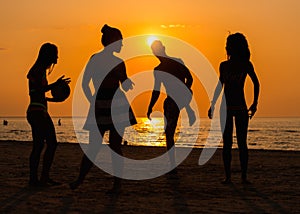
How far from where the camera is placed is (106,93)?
27.5 feet

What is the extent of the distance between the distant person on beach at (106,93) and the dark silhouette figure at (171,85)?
216 centimetres

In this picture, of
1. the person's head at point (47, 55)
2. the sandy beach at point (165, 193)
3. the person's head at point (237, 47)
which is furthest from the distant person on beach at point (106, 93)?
the person's head at point (237, 47)

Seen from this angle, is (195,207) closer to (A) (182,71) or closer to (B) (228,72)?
(B) (228,72)

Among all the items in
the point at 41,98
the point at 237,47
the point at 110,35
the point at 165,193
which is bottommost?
the point at 165,193

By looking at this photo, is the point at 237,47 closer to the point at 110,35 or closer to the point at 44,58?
the point at 110,35

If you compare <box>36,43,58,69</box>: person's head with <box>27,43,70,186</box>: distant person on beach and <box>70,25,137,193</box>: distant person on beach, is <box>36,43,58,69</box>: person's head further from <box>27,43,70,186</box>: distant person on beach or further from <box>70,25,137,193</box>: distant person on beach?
<box>70,25,137,193</box>: distant person on beach

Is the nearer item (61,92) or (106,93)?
(106,93)

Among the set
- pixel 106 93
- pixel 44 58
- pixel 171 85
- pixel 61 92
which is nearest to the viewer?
pixel 106 93

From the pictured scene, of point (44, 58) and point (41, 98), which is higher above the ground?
point (44, 58)

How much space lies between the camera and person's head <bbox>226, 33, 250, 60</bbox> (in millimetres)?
9305

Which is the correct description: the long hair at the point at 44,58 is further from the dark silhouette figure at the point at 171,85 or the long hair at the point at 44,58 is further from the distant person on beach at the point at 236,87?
the distant person on beach at the point at 236,87

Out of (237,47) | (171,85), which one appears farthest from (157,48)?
(237,47)

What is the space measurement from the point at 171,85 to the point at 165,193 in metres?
2.61

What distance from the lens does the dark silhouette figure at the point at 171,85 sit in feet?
34.6
